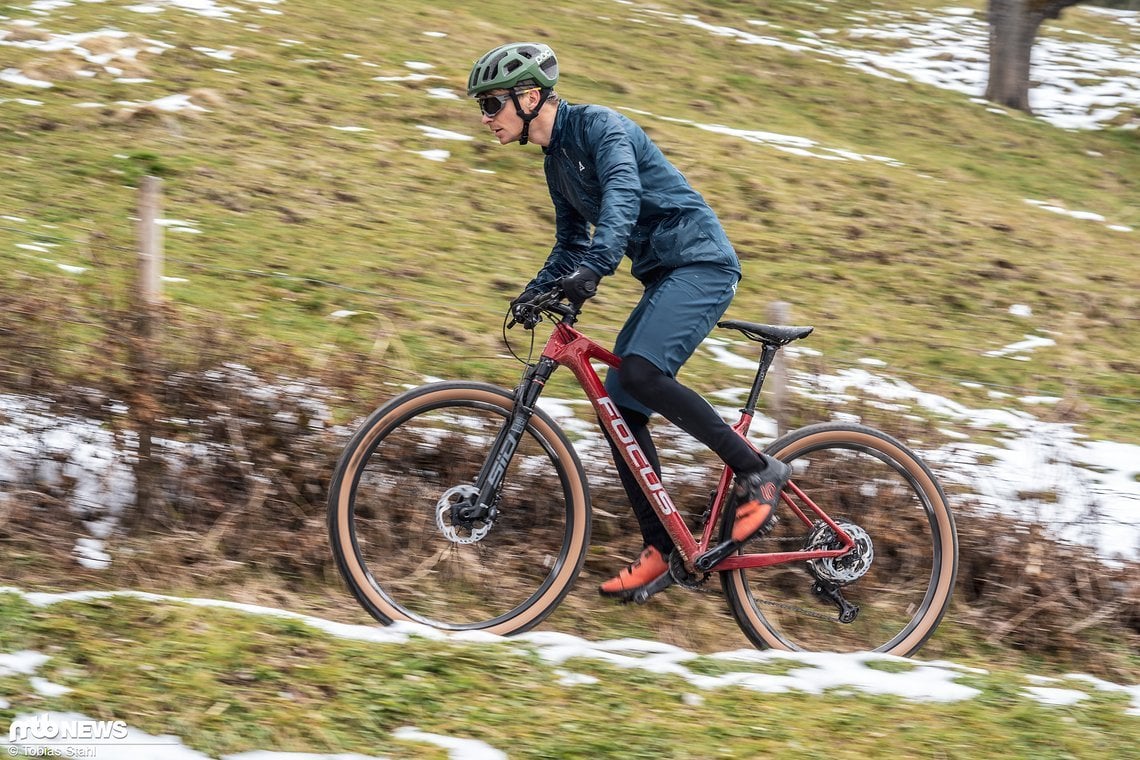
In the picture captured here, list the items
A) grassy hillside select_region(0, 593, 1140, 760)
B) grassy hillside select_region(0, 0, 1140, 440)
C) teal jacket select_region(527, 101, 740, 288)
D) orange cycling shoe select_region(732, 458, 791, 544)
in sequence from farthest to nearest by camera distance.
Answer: grassy hillside select_region(0, 0, 1140, 440) < orange cycling shoe select_region(732, 458, 791, 544) < teal jacket select_region(527, 101, 740, 288) < grassy hillside select_region(0, 593, 1140, 760)

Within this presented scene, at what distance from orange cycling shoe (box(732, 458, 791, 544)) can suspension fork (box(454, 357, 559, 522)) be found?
93 centimetres

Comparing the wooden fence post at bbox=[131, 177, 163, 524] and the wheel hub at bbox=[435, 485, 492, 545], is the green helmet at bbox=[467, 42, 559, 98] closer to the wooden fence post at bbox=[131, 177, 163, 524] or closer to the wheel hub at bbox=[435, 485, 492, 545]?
the wheel hub at bbox=[435, 485, 492, 545]

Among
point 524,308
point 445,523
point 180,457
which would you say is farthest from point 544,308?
point 180,457

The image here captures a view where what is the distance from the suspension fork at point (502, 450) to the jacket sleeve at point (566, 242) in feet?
1.50

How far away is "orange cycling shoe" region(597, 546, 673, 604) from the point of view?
4.74m

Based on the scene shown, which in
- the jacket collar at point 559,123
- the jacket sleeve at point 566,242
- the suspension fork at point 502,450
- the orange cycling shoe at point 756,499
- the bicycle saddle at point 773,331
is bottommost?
the orange cycling shoe at point 756,499

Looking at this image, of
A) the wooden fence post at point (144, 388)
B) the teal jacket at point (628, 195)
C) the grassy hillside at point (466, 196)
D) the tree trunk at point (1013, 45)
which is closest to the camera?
the teal jacket at point (628, 195)

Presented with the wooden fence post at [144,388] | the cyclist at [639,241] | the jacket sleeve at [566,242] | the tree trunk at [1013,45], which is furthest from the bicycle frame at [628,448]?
the tree trunk at [1013,45]

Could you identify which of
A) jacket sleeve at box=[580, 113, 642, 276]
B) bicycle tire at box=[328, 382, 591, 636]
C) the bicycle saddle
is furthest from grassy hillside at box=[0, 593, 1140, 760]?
jacket sleeve at box=[580, 113, 642, 276]

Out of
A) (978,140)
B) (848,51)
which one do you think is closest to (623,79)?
(978,140)

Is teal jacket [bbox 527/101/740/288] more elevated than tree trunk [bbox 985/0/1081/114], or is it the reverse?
teal jacket [bbox 527/101/740/288]

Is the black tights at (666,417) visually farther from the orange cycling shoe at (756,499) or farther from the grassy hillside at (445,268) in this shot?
the grassy hillside at (445,268)

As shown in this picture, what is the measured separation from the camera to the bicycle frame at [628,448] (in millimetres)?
4426

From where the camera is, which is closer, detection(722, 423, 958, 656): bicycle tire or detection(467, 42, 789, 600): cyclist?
detection(467, 42, 789, 600): cyclist
